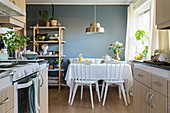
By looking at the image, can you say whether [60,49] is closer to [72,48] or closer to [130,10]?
[72,48]

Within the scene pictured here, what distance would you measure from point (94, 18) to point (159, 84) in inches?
165

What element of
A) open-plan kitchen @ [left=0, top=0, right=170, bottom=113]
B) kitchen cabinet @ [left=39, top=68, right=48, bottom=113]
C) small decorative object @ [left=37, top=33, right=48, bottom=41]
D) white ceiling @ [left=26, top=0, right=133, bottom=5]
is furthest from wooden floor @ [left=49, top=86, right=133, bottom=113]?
white ceiling @ [left=26, top=0, right=133, bottom=5]

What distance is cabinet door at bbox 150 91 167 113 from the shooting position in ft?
4.80

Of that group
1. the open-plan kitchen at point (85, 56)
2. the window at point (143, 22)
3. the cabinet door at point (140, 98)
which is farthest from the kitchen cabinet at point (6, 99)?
the window at point (143, 22)

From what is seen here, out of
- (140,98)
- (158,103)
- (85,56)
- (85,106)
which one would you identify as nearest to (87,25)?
(85,56)

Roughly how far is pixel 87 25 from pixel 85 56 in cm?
102

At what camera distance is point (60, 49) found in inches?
203

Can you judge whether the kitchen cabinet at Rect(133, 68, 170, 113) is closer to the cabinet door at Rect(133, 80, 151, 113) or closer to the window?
the cabinet door at Rect(133, 80, 151, 113)

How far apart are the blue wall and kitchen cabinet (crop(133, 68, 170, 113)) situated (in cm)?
318

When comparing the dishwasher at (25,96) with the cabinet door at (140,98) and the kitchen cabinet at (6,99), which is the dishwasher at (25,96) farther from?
the cabinet door at (140,98)

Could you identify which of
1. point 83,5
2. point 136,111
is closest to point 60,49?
point 83,5

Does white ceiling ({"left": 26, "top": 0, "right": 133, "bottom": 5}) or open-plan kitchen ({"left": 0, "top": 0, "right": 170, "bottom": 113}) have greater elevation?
white ceiling ({"left": 26, "top": 0, "right": 133, "bottom": 5})

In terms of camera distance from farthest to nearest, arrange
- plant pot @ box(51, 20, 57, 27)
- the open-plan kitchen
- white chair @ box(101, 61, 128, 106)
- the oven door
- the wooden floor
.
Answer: plant pot @ box(51, 20, 57, 27)
white chair @ box(101, 61, 128, 106)
the wooden floor
the open-plan kitchen
the oven door

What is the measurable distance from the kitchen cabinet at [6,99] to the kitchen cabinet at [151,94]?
1256 millimetres
